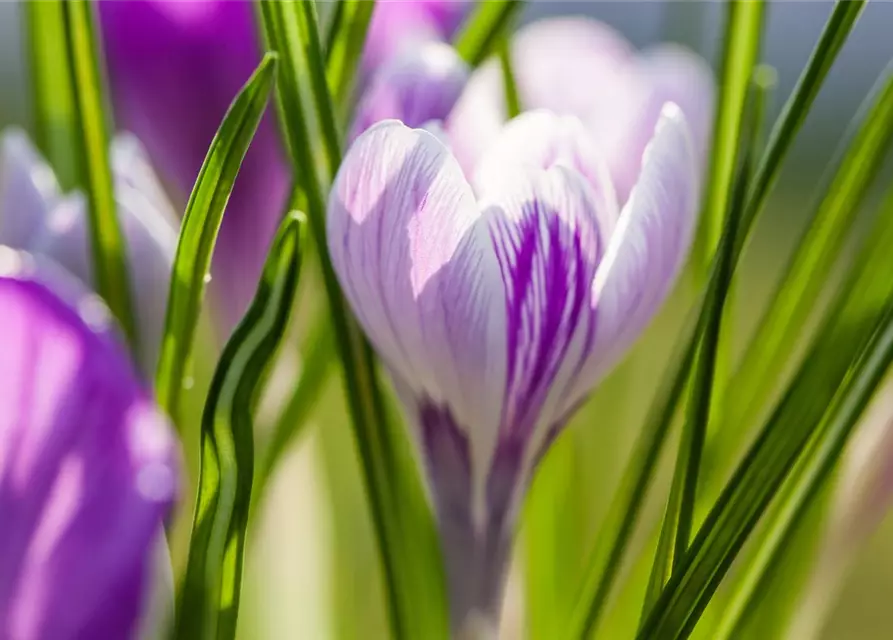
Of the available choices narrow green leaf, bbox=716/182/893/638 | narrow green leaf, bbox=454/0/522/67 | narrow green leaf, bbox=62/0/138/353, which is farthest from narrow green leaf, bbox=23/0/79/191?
narrow green leaf, bbox=716/182/893/638

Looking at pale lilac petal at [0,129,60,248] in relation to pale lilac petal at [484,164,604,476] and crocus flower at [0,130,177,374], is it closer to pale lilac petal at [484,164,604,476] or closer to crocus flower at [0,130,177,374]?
crocus flower at [0,130,177,374]

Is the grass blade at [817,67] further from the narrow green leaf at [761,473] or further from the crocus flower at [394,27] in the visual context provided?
the crocus flower at [394,27]

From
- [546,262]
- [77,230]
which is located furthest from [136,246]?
[546,262]

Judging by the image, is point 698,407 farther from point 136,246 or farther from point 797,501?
point 136,246

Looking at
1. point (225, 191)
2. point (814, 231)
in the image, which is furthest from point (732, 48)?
point (225, 191)

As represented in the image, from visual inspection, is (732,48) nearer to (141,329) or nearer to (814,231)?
(814,231)

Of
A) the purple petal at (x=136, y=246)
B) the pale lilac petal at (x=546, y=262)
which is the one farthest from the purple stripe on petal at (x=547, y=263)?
the purple petal at (x=136, y=246)
